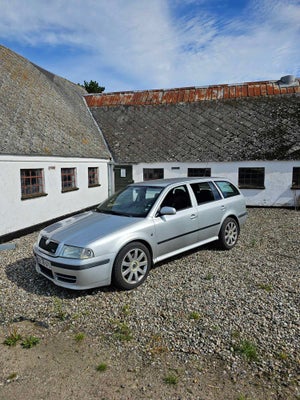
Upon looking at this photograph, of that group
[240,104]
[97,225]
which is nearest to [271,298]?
[97,225]

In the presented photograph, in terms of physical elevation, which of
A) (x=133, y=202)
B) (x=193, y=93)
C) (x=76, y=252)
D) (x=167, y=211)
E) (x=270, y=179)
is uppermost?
(x=193, y=93)

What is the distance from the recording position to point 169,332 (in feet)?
12.0

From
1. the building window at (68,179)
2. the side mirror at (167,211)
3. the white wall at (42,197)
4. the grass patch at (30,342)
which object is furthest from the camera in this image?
the building window at (68,179)

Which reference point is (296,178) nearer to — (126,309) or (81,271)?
(126,309)

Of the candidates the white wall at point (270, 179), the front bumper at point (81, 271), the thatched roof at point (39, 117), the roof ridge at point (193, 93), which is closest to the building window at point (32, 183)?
the thatched roof at point (39, 117)

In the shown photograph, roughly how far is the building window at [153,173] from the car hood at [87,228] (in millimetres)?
9459

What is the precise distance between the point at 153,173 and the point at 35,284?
10468 millimetres

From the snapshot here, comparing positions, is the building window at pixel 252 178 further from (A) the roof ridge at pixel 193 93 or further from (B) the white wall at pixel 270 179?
(A) the roof ridge at pixel 193 93

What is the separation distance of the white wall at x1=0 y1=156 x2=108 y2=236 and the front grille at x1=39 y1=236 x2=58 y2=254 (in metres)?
3.99

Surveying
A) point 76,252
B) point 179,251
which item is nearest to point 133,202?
point 179,251

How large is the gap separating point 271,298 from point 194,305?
1.26 meters

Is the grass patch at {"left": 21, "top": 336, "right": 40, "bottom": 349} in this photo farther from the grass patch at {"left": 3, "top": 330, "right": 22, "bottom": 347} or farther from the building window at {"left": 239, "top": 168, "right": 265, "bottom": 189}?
the building window at {"left": 239, "top": 168, "right": 265, "bottom": 189}

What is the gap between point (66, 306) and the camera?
14.3 feet

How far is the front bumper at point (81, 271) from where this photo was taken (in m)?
4.32
